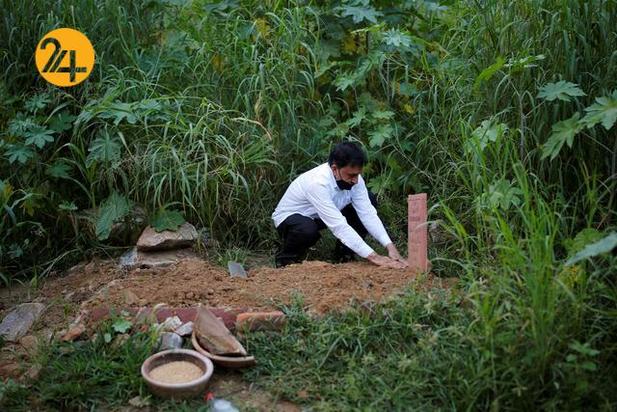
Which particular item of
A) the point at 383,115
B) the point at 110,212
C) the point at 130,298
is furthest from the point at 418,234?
the point at 110,212

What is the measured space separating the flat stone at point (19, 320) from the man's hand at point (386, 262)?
2024 millimetres

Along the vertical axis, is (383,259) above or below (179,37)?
below

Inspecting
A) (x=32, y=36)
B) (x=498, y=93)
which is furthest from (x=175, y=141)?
(x=498, y=93)

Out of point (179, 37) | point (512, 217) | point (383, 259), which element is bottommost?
point (383, 259)

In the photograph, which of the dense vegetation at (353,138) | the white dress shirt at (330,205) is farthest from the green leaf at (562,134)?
the white dress shirt at (330,205)

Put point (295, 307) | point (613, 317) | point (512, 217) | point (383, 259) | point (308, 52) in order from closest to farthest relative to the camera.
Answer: point (613, 317) < point (295, 307) < point (512, 217) < point (383, 259) < point (308, 52)

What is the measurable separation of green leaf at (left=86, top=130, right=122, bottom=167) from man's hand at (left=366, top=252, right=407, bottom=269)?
1872mm

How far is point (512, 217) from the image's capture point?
431 cm

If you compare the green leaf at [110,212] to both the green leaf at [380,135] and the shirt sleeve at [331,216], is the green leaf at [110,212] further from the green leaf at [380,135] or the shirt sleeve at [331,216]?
the green leaf at [380,135]

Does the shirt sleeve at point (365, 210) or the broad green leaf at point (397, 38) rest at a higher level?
the broad green leaf at point (397, 38)

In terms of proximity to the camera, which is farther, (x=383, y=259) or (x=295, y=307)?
(x=383, y=259)

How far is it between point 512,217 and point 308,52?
7.47 ft

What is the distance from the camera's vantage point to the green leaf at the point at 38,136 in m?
5.12

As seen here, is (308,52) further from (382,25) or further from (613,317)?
(613,317)
